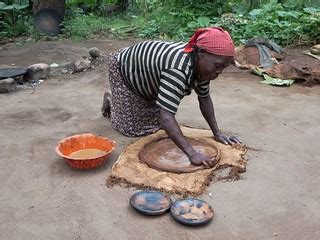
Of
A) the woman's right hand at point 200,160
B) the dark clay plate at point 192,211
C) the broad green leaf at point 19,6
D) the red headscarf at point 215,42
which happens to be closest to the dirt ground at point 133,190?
the dark clay plate at point 192,211

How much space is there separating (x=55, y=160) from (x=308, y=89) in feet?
9.64

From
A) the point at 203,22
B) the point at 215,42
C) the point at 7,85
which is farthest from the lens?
the point at 203,22

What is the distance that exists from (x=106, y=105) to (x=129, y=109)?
0.53 meters

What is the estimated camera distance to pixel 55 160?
304cm

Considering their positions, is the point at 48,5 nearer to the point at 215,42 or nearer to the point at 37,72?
the point at 37,72

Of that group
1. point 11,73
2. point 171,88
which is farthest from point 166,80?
point 11,73

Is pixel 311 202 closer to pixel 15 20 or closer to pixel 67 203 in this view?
pixel 67 203

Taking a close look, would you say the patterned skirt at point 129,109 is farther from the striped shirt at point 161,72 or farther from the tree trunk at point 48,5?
the tree trunk at point 48,5

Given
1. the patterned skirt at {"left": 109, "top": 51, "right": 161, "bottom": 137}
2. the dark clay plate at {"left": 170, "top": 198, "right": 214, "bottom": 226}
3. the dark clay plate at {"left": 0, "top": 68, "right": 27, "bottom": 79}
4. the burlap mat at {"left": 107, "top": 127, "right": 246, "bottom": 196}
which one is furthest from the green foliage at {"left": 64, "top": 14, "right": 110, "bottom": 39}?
the dark clay plate at {"left": 170, "top": 198, "right": 214, "bottom": 226}

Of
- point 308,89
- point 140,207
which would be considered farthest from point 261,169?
point 308,89

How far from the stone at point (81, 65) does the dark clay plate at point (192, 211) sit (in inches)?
135

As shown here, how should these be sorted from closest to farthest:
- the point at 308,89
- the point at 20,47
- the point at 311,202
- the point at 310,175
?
1. the point at 311,202
2. the point at 310,175
3. the point at 308,89
4. the point at 20,47

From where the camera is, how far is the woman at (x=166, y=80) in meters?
2.55

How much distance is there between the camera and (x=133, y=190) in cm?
262
